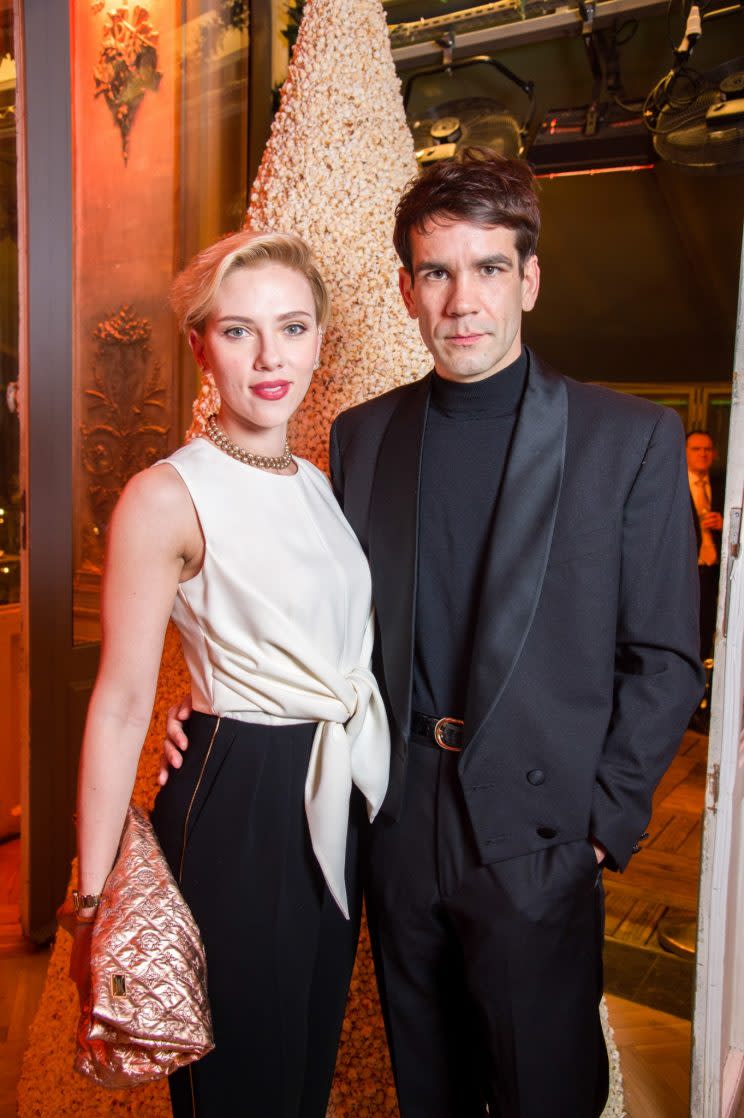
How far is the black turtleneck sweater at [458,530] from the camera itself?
1546mm

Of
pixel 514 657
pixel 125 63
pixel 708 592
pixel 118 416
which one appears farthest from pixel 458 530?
pixel 708 592

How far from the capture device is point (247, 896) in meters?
1.41

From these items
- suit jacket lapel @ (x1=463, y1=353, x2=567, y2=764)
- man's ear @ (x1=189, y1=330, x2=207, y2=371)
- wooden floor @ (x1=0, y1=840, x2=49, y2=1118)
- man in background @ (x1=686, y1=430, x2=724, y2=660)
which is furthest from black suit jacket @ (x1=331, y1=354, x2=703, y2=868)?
man in background @ (x1=686, y1=430, x2=724, y2=660)

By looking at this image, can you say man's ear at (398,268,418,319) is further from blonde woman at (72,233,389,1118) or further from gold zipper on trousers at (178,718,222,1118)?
gold zipper on trousers at (178,718,222,1118)

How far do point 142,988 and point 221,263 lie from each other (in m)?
1.09

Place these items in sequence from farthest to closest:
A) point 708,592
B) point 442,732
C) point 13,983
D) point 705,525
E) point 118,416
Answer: point 708,592 → point 705,525 → point 118,416 → point 13,983 → point 442,732

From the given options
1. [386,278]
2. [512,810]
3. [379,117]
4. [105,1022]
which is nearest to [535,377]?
[386,278]

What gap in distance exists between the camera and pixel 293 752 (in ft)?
4.76

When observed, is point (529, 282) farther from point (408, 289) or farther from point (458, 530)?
point (458, 530)

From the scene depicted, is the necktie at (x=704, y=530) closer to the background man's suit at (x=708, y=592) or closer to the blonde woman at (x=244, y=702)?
the background man's suit at (x=708, y=592)

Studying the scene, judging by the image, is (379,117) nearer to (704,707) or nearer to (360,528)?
(360,528)

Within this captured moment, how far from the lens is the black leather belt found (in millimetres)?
1523

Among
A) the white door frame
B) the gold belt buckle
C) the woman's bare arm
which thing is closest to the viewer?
the woman's bare arm

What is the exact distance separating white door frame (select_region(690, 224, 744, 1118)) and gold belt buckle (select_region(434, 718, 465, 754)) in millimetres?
599
